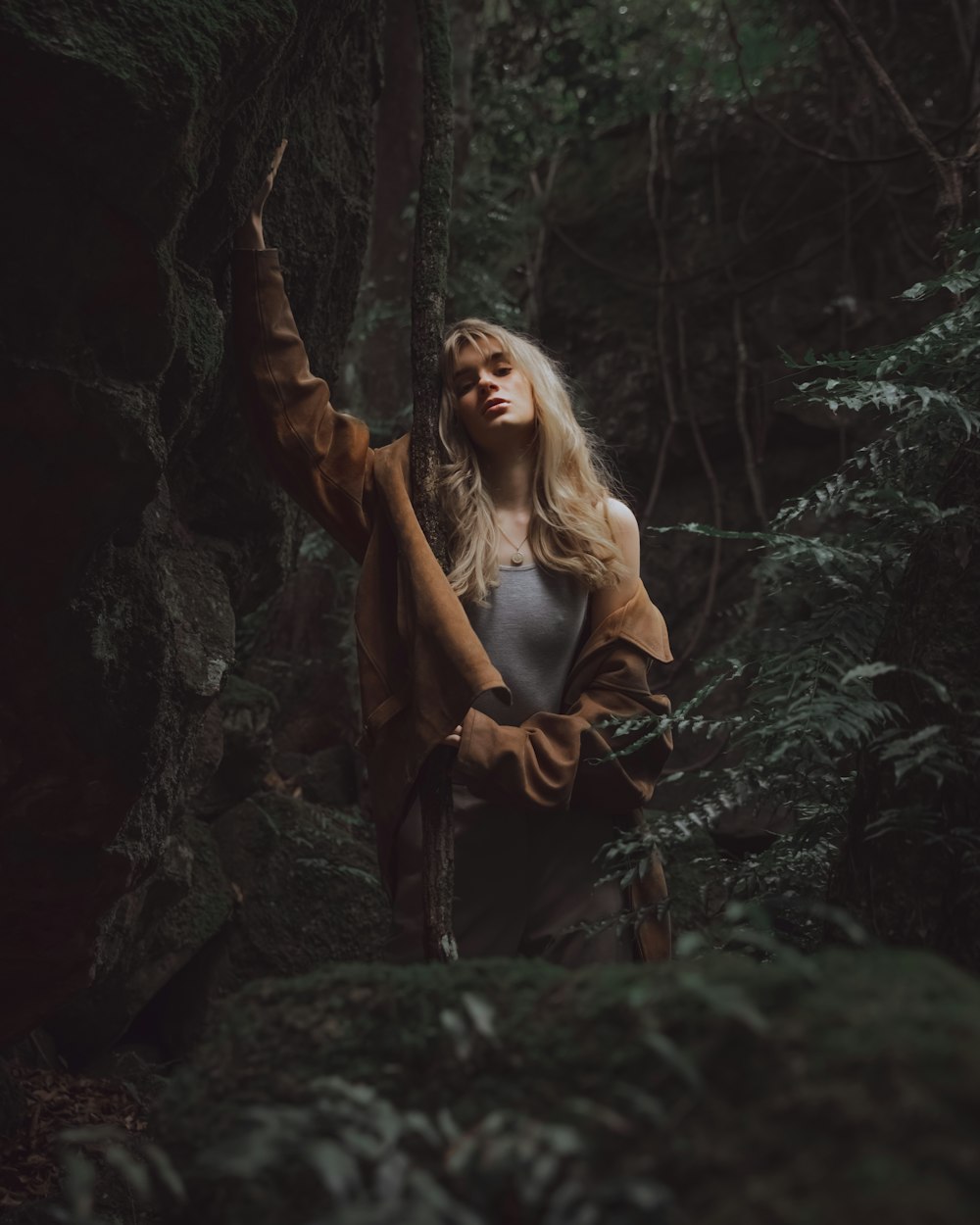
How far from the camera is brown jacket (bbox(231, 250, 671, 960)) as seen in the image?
2902 millimetres

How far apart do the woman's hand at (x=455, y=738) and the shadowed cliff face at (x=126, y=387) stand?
0.70 metres

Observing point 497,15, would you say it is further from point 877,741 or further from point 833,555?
point 877,741

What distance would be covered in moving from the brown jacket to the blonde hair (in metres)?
0.17

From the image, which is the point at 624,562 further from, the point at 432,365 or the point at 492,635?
the point at 432,365

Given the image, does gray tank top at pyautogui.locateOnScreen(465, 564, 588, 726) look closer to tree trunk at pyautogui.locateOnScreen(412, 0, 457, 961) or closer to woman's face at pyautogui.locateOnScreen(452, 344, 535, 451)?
tree trunk at pyautogui.locateOnScreen(412, 0, 457, 961)

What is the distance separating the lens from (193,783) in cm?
385

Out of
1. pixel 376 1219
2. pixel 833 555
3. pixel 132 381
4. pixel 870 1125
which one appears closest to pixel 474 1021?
pixel 376 1219

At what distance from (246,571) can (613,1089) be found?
272 cm

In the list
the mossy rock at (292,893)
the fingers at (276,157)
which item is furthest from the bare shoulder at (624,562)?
the mossy rock at (292,893)

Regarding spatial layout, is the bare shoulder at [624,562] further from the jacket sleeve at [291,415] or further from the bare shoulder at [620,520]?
the jacket sleeve at [291,415]

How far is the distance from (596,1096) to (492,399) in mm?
2413

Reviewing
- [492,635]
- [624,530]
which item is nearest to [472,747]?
[492,635]

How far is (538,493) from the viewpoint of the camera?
3.39m

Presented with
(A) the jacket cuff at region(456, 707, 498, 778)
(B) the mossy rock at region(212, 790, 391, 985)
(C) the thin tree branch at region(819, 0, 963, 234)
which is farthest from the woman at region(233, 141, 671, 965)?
(B) the mossy rock at region(212, 790, 391, 985)
